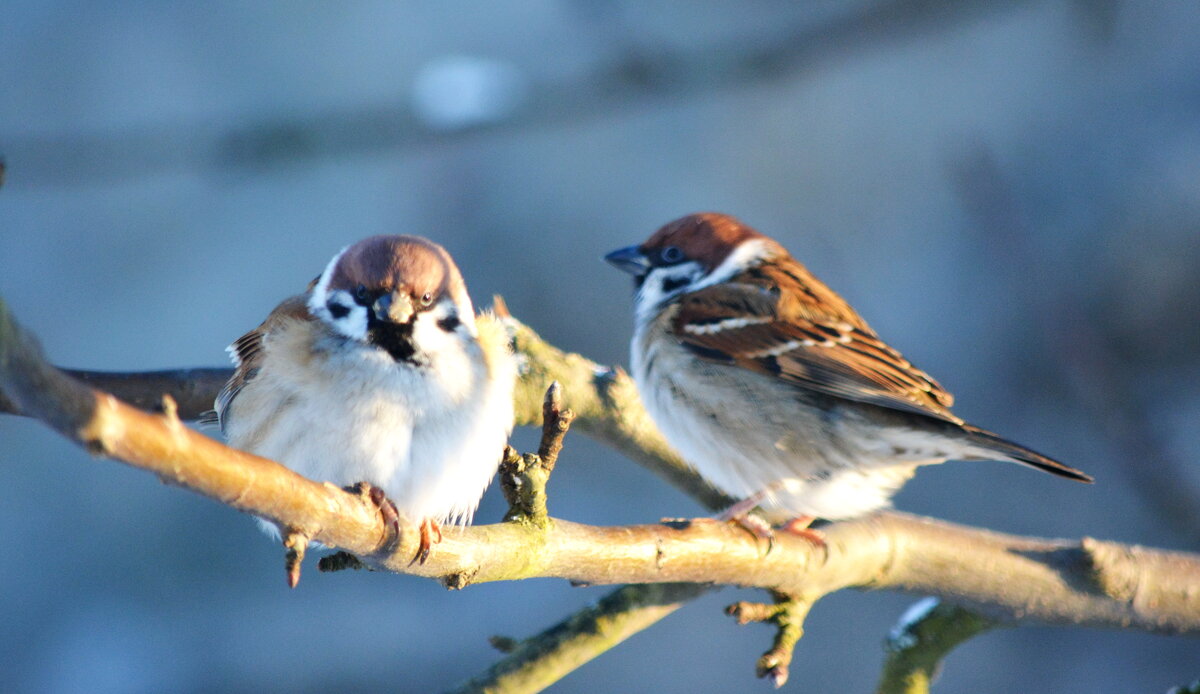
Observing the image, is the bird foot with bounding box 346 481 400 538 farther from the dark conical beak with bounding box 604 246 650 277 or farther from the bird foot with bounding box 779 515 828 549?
the dark conical beak with bounding box 604 246 650 277

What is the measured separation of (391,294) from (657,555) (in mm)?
692

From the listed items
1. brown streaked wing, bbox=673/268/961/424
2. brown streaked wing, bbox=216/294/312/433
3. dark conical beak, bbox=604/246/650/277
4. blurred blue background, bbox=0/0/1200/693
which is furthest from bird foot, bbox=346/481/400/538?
blurred blue background, bbox=0/0/1200/693

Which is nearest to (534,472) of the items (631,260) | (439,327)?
(439,327)

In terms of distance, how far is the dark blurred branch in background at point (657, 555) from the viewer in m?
1.44

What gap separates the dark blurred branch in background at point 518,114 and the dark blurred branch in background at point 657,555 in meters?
2.11

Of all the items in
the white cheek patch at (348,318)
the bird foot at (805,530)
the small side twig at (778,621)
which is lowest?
the small side twig at (778,621)

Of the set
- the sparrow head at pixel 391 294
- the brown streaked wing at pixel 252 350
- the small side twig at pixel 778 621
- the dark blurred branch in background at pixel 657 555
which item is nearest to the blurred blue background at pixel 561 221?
the dark blurred branch in background at pixel 657 555

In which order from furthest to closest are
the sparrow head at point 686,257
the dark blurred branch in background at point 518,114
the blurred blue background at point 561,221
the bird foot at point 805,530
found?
1. the dark blurred branch in background at point 518,114
2. the blurred blue background at point 561,221
3. the sparrow head at point 686,257
4. the bird foot at point 805,530

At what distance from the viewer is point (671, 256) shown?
3.05m

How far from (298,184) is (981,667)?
3.53 meters

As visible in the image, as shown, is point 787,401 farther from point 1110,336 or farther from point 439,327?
point 1110,336

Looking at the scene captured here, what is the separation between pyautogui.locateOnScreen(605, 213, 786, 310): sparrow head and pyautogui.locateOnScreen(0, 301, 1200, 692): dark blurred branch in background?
0.42m

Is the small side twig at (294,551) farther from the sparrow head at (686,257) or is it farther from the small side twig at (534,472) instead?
the sparrow head at (686,257)

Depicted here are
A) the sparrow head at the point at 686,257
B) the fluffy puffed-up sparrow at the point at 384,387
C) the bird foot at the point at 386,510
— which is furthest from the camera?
the sparrow head at the point at 686,257
